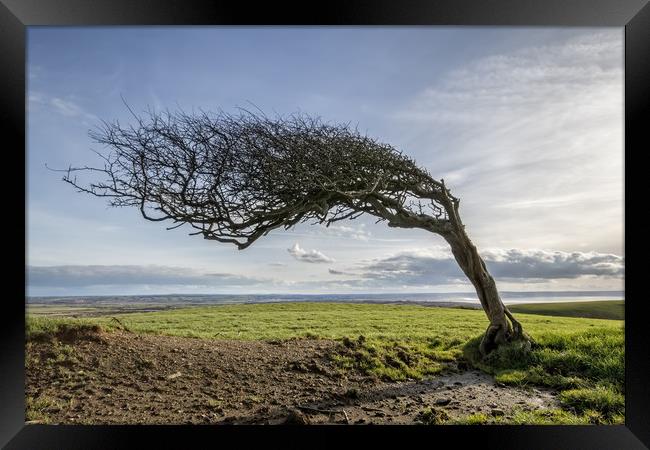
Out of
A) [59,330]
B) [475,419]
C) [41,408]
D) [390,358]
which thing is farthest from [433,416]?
[59,330]

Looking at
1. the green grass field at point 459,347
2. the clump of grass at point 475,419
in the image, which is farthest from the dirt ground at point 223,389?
the green grass field at point 459,347

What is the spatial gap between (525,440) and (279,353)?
3868 millimetres

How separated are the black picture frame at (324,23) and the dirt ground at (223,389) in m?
0.70

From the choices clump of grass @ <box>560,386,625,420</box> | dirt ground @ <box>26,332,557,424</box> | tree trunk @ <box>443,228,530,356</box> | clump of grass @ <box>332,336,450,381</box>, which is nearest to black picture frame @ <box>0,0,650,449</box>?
dirt ground @ <box>26,332,557,424</box>

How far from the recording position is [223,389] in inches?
210

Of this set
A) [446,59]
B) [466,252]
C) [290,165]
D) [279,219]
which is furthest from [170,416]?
[446,59]

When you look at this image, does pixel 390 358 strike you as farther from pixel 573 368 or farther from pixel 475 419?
pixel 573 368

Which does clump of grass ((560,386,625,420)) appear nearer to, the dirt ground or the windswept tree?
the dirt ground

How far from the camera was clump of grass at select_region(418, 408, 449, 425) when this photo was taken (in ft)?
15.0

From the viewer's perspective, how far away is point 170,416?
4699 mm

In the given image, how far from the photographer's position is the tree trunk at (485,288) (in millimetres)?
6195

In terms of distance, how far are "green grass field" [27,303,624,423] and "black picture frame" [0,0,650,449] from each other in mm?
774

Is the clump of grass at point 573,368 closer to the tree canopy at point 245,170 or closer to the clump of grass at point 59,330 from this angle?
the tree canopy at point 245,170
